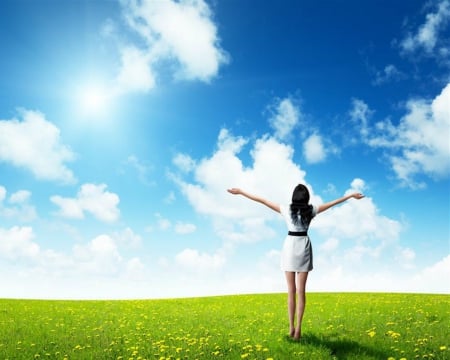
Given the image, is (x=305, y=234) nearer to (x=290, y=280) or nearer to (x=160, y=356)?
(x=290, y=280)

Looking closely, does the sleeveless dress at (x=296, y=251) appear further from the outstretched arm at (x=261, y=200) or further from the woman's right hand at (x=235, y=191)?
the woman's right hand at (x=235, y=191)

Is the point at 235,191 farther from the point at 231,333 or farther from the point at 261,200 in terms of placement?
the point at 231,333

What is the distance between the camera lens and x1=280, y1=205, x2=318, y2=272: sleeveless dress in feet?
35.4

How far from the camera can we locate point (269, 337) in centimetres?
1240

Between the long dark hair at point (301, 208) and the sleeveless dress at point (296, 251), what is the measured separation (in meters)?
0.08

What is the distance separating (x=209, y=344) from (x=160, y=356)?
1425 millimetres

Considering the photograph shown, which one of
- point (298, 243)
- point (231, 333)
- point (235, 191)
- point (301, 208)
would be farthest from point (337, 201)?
point (231, 333)

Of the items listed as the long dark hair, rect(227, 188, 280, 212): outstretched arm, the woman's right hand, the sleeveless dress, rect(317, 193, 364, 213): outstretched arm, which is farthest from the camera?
the woman's right hand

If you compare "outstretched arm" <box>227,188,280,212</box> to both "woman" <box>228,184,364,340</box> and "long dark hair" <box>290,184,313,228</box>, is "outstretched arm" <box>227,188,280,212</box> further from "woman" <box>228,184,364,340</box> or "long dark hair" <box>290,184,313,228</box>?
"long dark hair" <box>290,184,313,228</box>

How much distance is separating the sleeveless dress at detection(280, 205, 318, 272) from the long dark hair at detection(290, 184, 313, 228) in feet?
0.26

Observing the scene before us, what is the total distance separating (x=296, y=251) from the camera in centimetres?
1084

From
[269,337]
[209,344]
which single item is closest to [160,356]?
[209,344]

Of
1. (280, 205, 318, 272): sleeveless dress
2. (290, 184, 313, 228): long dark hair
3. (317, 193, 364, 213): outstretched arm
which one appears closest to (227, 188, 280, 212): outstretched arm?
(280, 205, 318, 272): sleeveless dress

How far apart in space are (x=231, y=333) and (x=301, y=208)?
15.9ft
